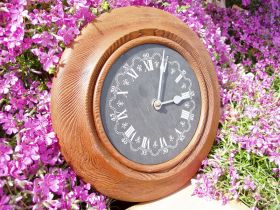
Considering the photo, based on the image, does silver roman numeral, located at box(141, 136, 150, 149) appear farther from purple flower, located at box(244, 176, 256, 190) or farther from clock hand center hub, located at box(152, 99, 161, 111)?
purple flower, located at box(244, 176, 256, 190)

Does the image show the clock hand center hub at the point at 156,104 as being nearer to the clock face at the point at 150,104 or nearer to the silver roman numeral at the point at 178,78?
the clock face at the point at 150,104

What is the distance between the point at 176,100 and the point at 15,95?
0.82 m

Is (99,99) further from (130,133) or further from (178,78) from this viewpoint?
(178,78)

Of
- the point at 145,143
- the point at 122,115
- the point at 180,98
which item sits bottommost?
the point at 145,143

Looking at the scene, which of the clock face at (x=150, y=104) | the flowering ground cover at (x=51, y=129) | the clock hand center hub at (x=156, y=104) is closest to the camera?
the flowering ground cover at (x=51, y=129)

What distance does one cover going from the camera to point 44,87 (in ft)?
7.54

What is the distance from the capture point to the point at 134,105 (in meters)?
2.19

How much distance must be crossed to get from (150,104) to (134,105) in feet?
0.31

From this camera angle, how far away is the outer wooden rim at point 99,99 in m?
2.06

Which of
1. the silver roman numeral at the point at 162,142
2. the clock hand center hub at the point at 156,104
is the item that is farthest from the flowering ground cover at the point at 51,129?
the clock hand center hub at the point at 156,104

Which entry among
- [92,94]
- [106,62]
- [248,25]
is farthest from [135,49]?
[248,25]

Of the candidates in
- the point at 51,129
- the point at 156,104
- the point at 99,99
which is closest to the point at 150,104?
the point at 156,104

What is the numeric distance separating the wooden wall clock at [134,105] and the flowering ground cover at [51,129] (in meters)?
0.08

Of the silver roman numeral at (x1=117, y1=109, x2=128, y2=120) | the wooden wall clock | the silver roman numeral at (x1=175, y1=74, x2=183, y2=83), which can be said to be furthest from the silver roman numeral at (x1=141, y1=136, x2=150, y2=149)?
the silver roman numeral at (x1=175, y1=74, x2=183, y2=83)
